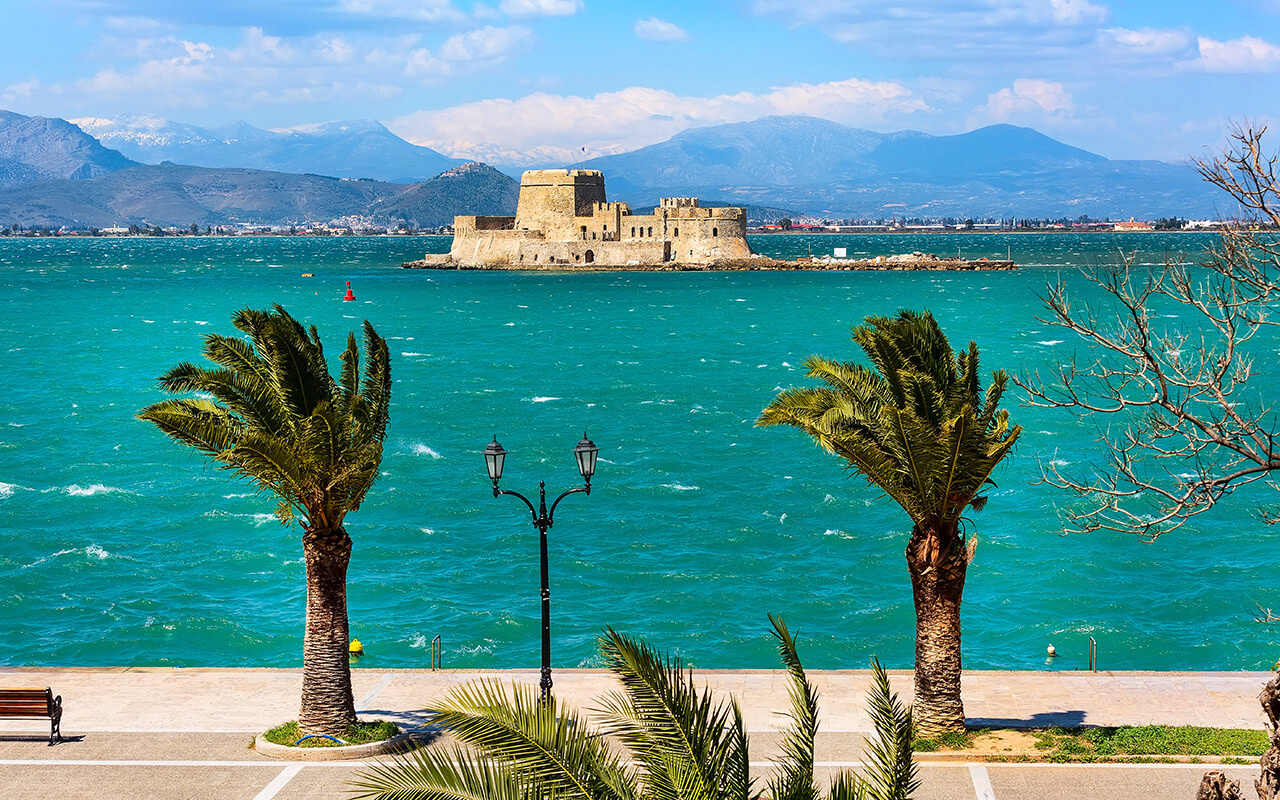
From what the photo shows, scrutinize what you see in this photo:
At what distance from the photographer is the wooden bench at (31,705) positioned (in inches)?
600

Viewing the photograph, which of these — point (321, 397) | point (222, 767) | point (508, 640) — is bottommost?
point (508, 640)

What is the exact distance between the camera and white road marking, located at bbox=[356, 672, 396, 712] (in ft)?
56.3

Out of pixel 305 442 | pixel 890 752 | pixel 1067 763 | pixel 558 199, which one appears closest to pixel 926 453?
pixel 1067 763

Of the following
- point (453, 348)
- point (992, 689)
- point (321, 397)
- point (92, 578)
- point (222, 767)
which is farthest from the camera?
point (453, 348)

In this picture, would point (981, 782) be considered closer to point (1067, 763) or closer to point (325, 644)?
point (1067, 763)

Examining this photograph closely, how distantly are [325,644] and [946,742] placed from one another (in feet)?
25.0

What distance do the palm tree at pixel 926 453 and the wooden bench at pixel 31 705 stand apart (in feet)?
30.8

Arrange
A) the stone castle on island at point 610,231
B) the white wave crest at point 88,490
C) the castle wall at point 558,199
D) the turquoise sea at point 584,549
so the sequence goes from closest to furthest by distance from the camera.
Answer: the turquoise sea at point 584,549 < the white wave crest at point 88,490 < the castle wall at point 558,199 < the stone castle on island at point 610,231

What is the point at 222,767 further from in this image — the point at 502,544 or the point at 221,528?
the point at 221,528

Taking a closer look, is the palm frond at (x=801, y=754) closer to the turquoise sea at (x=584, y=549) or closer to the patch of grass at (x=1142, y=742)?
the patch of grass at (x=1142, y=742)

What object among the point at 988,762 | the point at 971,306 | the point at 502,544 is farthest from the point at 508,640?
the point at 971,306

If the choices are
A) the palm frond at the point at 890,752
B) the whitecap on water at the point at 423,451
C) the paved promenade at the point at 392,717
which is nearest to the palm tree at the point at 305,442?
the paved promenade at the point at 392,717

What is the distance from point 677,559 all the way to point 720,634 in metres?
5.04

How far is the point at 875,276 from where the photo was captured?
142125 millimetres
